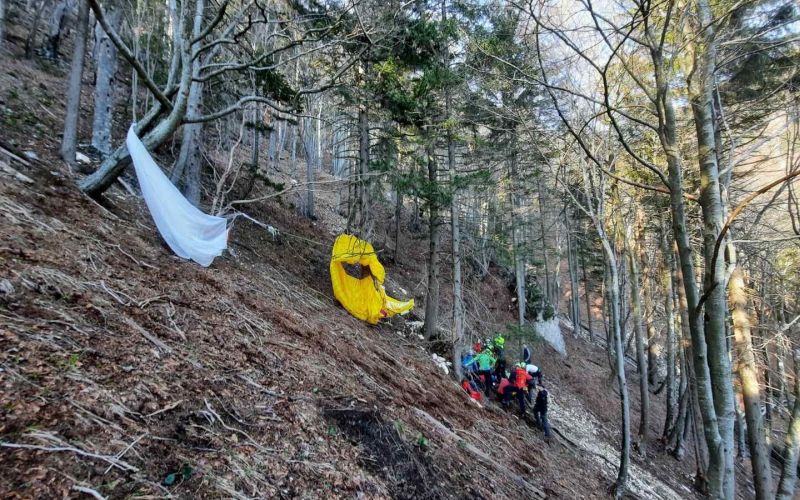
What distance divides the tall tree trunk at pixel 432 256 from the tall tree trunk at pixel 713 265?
18.8 ft

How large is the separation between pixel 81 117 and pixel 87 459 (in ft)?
35.8

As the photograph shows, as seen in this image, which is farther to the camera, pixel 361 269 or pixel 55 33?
pixel 55 33

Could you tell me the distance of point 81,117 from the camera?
9.56 meters

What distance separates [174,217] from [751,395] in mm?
8746

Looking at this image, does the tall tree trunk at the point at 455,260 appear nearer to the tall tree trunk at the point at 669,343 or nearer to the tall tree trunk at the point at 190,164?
the tall tree trunk at the point at 190,164

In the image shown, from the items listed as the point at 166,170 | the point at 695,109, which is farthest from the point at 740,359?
the point at 166,170

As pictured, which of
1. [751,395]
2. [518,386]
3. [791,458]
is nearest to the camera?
[791,458]

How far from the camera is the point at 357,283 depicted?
8469mm

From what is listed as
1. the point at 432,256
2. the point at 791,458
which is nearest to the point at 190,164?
the point at 432,256

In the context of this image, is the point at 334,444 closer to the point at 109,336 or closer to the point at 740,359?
the point at 109,336

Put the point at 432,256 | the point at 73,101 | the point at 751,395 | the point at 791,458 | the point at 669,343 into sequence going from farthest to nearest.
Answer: the point at 669,343 < the point at 432,256 < the point at 73,101 < the point at 751,395 < the point at 791,458

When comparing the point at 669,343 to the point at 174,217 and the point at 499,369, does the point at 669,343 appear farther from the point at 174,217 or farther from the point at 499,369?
Result: the point at 174,217

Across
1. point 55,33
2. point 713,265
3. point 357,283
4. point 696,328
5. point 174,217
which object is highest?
point 55,33

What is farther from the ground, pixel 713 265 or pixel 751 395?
pixel 713 265
